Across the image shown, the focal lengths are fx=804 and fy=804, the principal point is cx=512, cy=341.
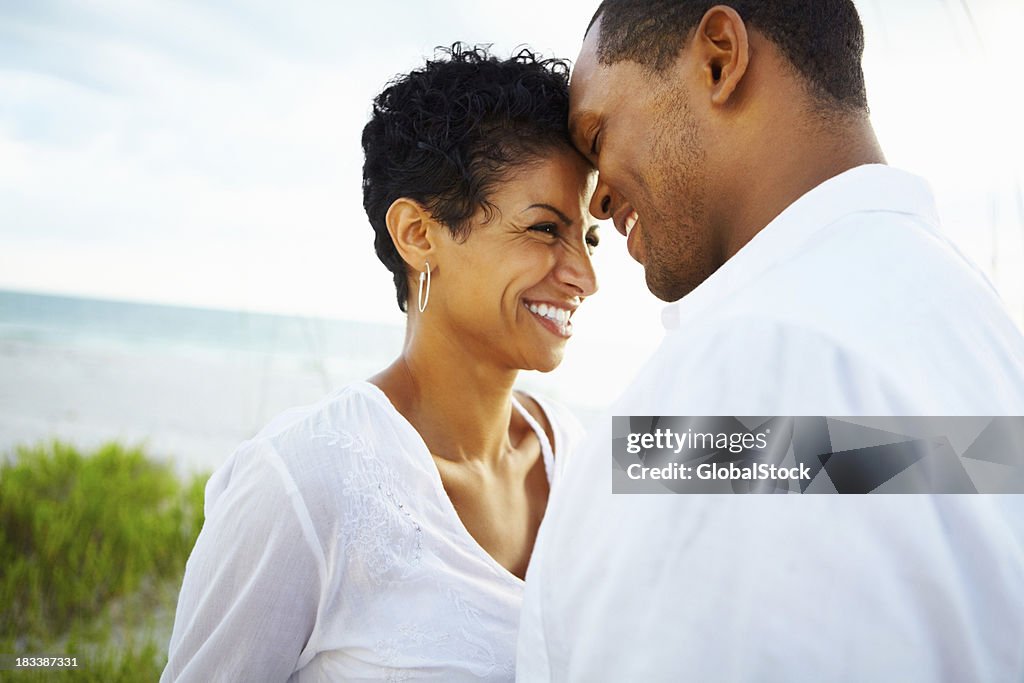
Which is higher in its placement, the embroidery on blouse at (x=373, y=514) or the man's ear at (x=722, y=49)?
Result: the man's ear at (x=722, y=49)

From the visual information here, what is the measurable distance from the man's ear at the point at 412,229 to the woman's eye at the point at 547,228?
0.94 ft

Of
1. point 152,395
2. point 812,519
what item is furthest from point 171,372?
point 812,519

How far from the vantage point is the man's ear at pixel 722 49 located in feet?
5.25

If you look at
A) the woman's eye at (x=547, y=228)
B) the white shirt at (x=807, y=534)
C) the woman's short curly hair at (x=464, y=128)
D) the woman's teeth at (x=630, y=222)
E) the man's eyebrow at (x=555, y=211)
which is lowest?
the white shirt at (x=807, y=534)

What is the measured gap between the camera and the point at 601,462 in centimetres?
114

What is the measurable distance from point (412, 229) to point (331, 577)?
3.24ft

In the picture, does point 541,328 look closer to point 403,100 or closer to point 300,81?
point 403,100

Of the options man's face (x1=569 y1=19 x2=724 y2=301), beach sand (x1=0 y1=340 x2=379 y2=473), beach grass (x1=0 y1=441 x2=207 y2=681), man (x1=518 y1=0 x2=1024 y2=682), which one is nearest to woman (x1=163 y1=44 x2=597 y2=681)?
man's face (x1=569 y1=19 x2=724 y2=301)

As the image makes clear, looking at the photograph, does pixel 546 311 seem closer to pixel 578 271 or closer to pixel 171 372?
pixel 578 271

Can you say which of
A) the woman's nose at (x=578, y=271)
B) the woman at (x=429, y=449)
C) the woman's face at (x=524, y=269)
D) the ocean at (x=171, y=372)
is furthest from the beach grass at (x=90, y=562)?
the woman's nose at (x=578, y=271)

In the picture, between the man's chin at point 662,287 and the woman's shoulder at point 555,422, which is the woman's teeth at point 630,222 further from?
the woman's shoulder at point 555,422

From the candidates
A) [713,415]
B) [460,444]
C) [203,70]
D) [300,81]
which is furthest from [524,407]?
[203,70]

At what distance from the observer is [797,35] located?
5.28 ft

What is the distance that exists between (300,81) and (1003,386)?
13413mm
